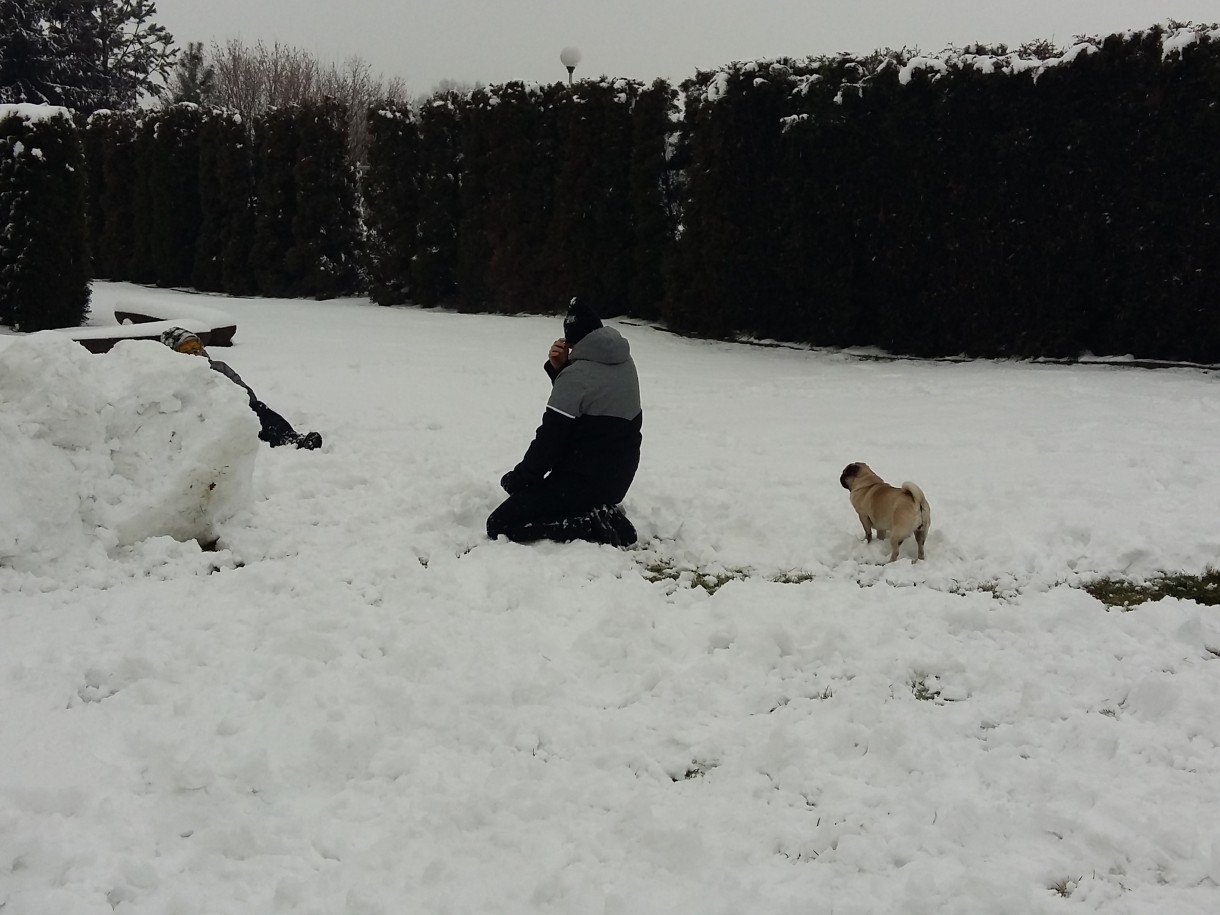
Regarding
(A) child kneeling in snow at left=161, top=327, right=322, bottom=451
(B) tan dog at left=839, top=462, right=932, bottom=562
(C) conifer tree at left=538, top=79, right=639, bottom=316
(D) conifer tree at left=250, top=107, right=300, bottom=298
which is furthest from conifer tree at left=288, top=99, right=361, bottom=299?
(B) tan dog at left=839, top=462, right=932, bottom=562

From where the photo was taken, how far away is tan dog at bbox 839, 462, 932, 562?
514 cm

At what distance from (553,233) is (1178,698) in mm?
12754

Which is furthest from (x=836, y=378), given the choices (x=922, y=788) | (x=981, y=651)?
(x=922, y=788)

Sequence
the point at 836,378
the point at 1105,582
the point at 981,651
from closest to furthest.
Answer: the point at 981,651 < the point at 1105,582 < the point at 836,378

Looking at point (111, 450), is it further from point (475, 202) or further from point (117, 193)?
point (117, 193)

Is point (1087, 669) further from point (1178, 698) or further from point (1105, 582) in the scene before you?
point (1105, 582)

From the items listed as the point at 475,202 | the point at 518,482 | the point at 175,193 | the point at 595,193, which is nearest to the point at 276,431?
the point at 518,482

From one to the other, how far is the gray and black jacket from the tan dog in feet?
4.61

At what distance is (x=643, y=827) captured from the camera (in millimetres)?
Result: 3000

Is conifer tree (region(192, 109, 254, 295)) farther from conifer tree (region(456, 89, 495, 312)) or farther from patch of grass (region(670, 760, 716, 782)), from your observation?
patch of grass (region(670, 760, 716, 782))

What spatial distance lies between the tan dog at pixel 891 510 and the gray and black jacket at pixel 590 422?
4.61 feet

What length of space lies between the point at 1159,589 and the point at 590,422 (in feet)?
10.2

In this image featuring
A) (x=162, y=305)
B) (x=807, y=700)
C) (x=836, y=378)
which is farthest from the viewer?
(x=162, y=305)

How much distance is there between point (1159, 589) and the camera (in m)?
4.80
